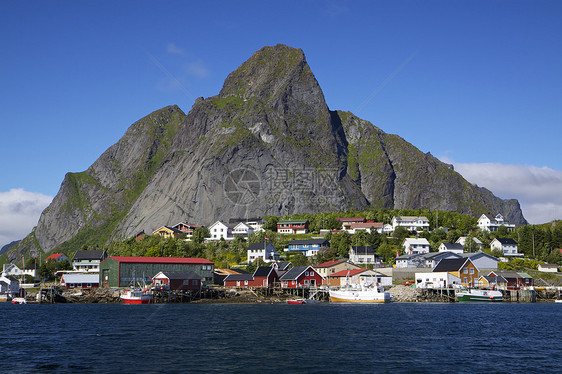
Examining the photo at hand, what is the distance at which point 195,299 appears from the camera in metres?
103

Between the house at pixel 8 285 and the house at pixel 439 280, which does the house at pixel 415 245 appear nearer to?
the house at pixel 439 280

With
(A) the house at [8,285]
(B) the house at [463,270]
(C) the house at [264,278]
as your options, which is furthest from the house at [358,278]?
(A) the house at [8,285]

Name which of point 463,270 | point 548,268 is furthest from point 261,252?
point 548,268

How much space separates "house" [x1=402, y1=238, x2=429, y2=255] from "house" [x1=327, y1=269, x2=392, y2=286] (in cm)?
3432

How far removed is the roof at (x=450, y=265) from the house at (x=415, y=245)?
30853 mm

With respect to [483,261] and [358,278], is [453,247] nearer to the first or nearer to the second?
[483,261]

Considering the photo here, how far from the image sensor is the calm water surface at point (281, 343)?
34.7 m

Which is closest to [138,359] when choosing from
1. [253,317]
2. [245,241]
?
[253,317]

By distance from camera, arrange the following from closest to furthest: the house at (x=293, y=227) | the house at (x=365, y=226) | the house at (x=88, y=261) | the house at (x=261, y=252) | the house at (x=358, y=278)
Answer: the house at (x=358, y=278), the house at (x=261, y=252), the house at (x=88, y=261), the house at (x=365, y=226), the house at (x=293, y=227)

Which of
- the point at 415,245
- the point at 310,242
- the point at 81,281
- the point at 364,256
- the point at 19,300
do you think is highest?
the point at 310,242

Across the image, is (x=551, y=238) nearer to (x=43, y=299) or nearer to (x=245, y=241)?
(x=245, y=241)

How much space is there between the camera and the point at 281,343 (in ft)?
145

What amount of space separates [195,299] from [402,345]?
65955 mm

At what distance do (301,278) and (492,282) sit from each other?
38053 millimetres
